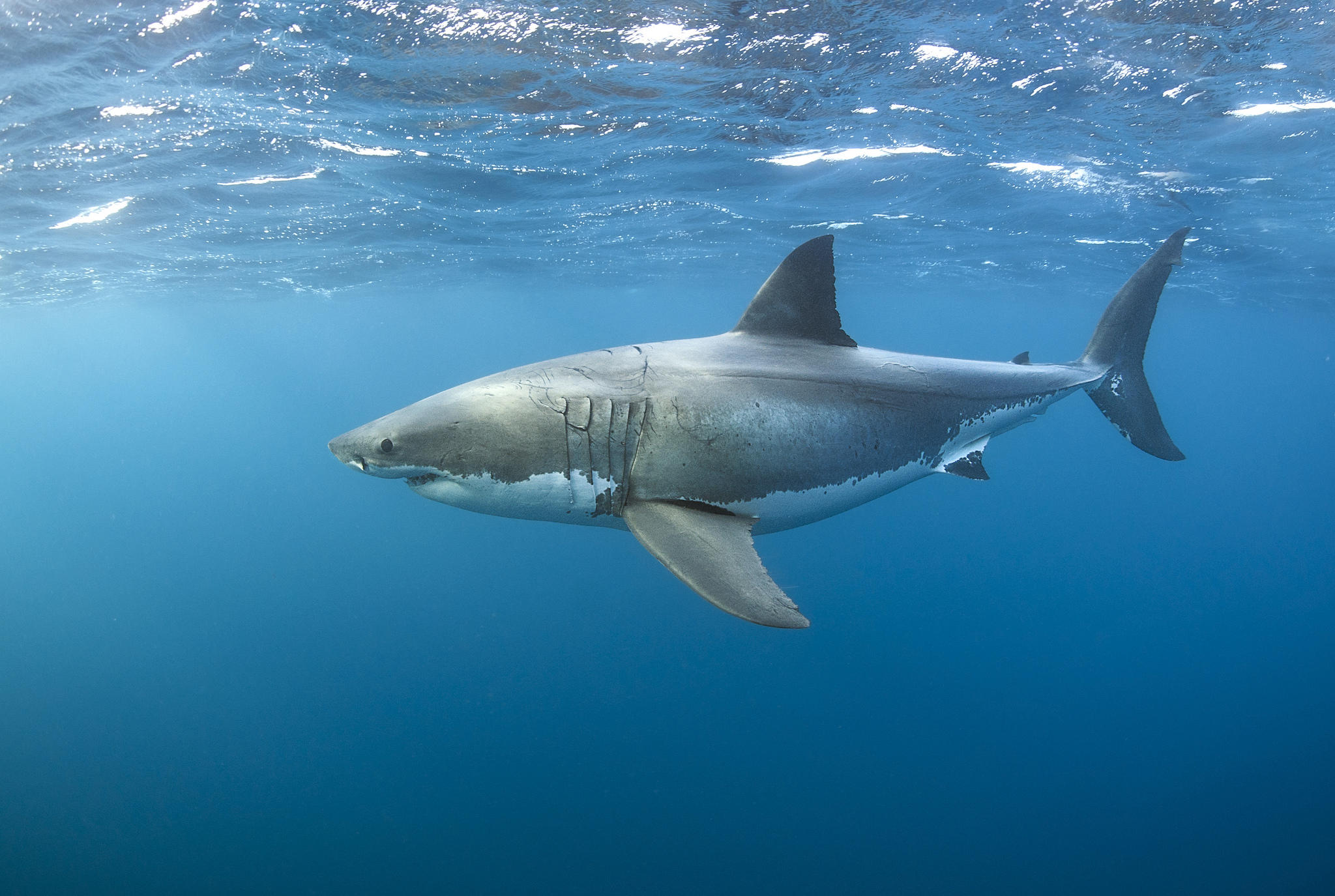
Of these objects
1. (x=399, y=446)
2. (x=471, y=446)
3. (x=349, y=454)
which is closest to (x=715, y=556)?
(x=471, y=446)

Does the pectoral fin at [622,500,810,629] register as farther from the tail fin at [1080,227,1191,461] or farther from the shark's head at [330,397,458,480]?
the tail fin at [1080,227,1191,461]

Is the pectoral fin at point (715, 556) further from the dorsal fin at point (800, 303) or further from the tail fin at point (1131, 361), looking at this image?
the tail fin at point (1131, 361)

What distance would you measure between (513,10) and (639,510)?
24.5 feet

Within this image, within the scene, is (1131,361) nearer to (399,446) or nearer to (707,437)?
(707,437)

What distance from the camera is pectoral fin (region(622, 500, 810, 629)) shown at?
2773mm

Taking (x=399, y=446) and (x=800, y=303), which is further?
(x=800, y=303)

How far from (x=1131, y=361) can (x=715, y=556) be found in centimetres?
607

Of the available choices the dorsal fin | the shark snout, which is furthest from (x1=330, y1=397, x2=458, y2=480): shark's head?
the dorsal fin

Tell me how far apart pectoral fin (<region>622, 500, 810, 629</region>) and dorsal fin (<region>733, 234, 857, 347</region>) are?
1741mm

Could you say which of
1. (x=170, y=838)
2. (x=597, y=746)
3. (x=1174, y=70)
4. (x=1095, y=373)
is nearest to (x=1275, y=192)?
(x=1174, y=70)

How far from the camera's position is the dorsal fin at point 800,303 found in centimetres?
466

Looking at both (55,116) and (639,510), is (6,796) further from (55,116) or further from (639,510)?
(639,510)

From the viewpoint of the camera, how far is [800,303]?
15.6 feet

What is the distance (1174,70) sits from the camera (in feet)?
30.3
